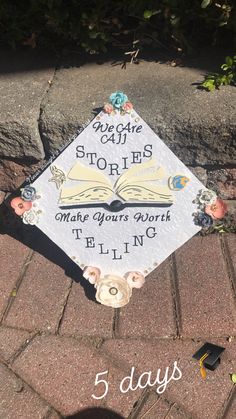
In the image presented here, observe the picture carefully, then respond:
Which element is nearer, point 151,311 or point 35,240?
point 151,311

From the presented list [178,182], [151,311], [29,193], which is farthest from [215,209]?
[29,193]

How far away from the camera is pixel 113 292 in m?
1.94

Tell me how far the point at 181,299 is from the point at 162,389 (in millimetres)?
414

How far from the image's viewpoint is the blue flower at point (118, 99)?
68.2 inches

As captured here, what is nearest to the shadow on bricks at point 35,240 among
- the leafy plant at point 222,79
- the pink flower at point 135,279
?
the pink flower at point 135,279

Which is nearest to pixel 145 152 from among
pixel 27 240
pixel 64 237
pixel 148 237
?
pixel 148 237

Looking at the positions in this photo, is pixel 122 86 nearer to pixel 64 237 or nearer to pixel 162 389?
pixel 64 237

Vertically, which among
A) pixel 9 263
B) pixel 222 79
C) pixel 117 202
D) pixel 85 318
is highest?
pixel 222 79

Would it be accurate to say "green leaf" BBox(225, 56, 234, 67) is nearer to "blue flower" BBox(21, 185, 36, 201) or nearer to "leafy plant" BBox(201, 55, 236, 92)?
"leafy plant" BBox(201, 55, 236, 92)

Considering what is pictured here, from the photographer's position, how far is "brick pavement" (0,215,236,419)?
166cm

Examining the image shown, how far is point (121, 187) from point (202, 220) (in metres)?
0.35

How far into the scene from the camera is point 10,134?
2.01m

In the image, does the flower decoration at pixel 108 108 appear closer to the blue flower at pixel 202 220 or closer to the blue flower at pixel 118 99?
the blue flower at pixel 118 99

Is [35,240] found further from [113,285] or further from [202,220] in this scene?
[202,220]
